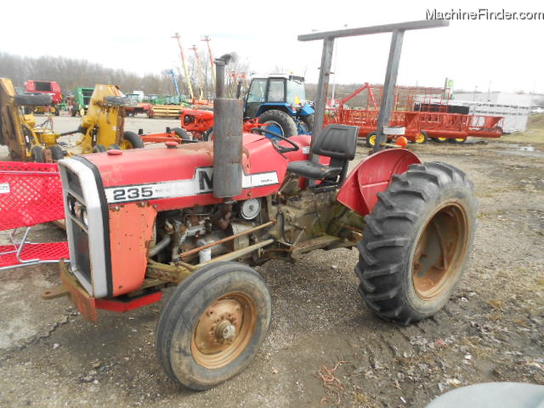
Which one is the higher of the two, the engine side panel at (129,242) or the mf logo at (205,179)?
the mf logo at (205,179)

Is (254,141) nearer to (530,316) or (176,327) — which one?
(176,327)

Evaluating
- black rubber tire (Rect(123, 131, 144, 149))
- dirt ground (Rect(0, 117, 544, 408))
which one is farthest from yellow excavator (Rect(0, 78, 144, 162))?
dirt ground (Rect(0, 117, 544, 408))

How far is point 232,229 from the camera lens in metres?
2.79

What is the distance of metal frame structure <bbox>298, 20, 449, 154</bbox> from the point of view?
2756 mm

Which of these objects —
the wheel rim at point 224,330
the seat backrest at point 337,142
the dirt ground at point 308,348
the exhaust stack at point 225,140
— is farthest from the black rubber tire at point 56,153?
the wheel rim at point 224,330

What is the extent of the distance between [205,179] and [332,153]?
124 centimetres

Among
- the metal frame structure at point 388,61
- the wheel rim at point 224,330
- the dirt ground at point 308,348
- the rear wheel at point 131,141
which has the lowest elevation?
the dirt ground at point 308,348

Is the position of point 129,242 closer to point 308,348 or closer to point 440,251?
point 308,348

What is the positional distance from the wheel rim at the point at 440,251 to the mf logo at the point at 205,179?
1.66 m

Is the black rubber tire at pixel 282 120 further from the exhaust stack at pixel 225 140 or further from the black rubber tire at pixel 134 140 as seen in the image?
the exhaust stack at pixel 225 140

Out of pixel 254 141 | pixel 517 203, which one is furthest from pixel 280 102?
pixel 254 141

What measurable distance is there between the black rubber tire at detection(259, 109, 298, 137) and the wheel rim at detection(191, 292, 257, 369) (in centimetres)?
874

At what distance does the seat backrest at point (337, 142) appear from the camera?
318cm

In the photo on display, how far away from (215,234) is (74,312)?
1.30 metres
